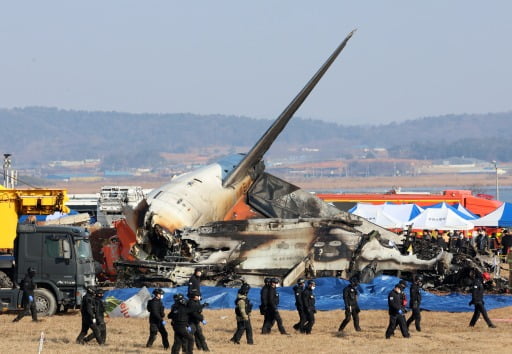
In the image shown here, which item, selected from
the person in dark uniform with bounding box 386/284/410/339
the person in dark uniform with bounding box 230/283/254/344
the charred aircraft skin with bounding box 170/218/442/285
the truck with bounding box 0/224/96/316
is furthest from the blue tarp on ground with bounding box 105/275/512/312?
the person in dark uniform with bounding box 230/283/254/344

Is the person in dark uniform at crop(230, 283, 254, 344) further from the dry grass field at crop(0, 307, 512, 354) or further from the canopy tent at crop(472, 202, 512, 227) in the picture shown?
the canopy tent at crop(472, 202, 512, 227)

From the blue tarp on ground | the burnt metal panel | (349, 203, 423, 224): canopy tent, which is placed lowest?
the blue tarp on ground

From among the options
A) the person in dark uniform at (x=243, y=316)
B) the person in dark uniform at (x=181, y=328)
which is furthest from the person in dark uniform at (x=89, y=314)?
the person in dark uniform at (x=243, y=316)

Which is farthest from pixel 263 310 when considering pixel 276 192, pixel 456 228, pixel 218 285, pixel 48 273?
pixel 456 228

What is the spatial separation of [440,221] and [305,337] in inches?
1212

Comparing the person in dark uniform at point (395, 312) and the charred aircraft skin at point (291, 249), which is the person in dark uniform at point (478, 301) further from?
the charred aircraft skin at point (291, 249)

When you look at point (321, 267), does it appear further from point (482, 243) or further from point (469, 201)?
point (469, 201)

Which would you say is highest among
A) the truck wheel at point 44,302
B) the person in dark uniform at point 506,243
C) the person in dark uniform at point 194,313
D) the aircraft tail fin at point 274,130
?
the aircraft tail fin at point 274,130

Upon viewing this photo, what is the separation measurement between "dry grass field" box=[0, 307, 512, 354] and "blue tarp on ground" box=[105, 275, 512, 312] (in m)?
0.84

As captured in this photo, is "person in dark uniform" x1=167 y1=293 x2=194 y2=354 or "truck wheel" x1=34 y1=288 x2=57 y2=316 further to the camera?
"truck wheel" x1=34 y1=288 x2=57 y2=316

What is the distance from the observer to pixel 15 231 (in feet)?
102

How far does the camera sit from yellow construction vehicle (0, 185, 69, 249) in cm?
3109

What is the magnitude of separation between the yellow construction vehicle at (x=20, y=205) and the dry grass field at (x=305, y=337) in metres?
2.84

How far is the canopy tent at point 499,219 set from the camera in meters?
54.7
